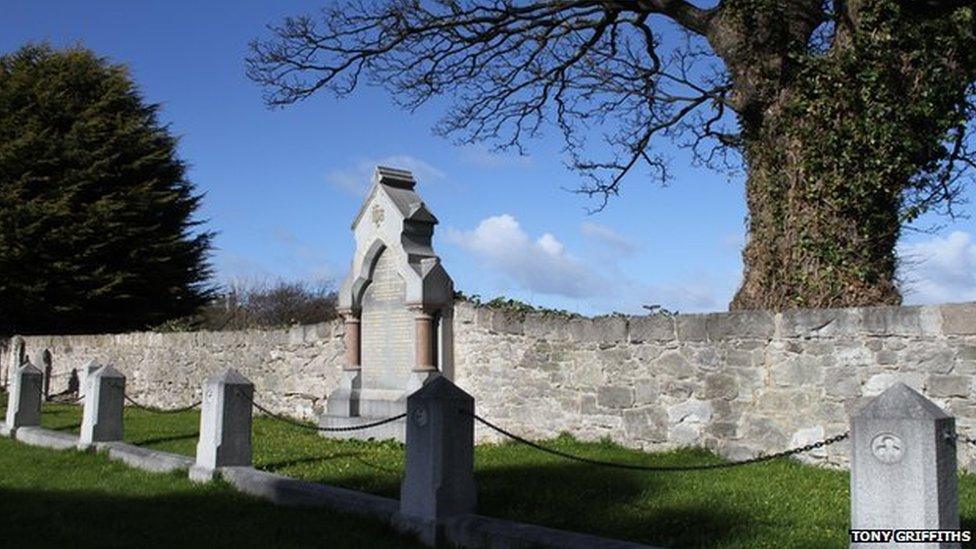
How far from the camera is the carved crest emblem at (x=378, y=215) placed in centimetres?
1322

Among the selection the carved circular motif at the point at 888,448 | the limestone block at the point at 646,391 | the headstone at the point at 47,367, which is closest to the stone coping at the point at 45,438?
the limestone block at the point at 646,391

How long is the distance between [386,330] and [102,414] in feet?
12.1

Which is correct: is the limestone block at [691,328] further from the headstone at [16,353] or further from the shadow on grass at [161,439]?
the headstone at [16,353]

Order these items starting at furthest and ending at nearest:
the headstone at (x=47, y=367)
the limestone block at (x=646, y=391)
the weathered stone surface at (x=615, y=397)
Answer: the headstone at (x=47, y=367), the weathered stone surface at (x=615, y=397), the limestone block at (x=646, y=391)

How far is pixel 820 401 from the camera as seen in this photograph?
31.2ft

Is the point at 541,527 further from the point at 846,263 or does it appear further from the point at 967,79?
the point at 967,79

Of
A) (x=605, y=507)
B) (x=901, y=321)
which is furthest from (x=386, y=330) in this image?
(x=901, y=321)

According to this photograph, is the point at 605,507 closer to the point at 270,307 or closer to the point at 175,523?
the point at 175,523

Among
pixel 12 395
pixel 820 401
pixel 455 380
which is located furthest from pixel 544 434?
pixel 12 395

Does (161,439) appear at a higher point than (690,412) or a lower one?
lower

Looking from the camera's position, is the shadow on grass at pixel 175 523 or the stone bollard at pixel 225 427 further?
the stone bollard at pixel 225 427

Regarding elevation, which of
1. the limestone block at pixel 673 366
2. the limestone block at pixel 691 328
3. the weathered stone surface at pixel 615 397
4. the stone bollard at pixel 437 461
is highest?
the limestone block at pixel 691 328

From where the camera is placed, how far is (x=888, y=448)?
5105 millimetres

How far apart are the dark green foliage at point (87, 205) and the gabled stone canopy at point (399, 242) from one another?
14.3 m
